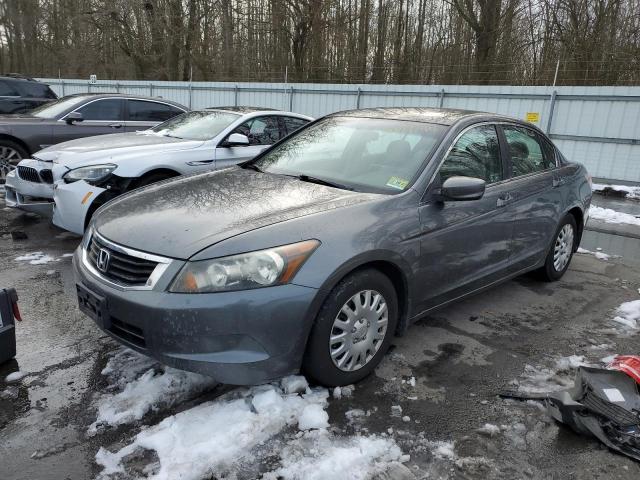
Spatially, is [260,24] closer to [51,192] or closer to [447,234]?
[51,192]

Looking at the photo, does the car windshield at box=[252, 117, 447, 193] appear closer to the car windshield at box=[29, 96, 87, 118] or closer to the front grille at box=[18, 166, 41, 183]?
the front grille at box=[18, 166, 41, 183]

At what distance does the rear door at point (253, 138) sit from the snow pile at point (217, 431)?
3.97 metres

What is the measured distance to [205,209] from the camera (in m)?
3.18

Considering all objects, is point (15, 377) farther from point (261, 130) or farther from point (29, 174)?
point (261, 130)

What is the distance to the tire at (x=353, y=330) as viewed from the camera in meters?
2.91

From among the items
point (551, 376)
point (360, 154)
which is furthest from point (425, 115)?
point (551, 376)

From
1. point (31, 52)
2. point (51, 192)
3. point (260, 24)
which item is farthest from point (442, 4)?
point (31, 52)

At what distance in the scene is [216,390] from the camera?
310 centimetres

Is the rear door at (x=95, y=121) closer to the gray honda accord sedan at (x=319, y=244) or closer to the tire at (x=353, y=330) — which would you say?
the gray honda accord sedan at (x=319, y=244)

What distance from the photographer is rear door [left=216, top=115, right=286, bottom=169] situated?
6.59 metres

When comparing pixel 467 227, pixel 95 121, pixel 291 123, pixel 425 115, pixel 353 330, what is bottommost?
pixel 353 330

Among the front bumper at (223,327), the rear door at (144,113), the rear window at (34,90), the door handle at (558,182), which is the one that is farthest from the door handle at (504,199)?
the rear window at (34,90)

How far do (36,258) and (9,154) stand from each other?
379cm

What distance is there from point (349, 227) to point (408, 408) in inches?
42.3
